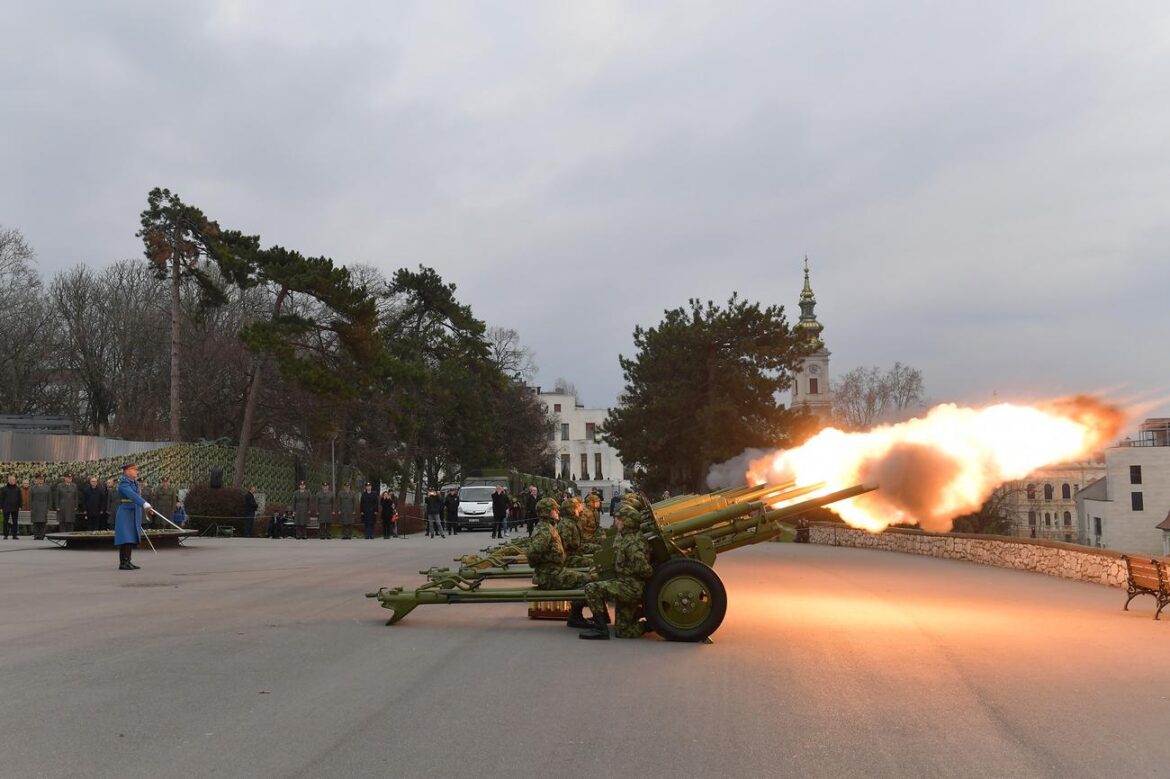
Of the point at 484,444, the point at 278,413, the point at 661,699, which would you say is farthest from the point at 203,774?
the point at 484,444

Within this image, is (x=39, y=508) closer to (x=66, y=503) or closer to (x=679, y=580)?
(x=66, y=503)

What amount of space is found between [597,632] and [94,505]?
21.0 meters

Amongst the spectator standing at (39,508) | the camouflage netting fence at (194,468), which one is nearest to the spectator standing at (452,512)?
the camouflage netting fence at (194,468)

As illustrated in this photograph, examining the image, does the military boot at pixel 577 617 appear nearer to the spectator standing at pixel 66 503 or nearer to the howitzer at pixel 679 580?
the howitzer at pixel 679 580

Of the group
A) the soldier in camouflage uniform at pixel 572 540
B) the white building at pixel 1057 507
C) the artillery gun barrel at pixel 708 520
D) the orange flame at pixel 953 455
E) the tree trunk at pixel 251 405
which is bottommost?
the white building at pixel 1057 507

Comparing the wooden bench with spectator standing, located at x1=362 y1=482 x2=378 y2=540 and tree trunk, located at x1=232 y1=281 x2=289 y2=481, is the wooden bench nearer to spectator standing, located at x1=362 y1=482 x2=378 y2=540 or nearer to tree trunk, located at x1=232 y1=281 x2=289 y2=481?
spectator standing, located at x1=362 y1=482 x2=378 y2=540

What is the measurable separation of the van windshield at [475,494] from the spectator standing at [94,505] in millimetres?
17370

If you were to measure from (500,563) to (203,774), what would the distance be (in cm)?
973

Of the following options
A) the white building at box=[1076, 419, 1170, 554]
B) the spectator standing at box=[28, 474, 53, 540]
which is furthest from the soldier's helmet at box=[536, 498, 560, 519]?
the white building at box=[1076, 419, 1170, 554]

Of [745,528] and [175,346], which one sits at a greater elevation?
[175,346]

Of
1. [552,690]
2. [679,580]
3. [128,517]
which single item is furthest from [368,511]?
[552,690]

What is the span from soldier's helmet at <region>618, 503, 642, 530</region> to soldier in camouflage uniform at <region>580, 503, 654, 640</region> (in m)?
0.25

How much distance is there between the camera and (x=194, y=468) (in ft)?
131

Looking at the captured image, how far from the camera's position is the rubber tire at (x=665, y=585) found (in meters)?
10.3
